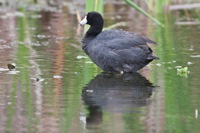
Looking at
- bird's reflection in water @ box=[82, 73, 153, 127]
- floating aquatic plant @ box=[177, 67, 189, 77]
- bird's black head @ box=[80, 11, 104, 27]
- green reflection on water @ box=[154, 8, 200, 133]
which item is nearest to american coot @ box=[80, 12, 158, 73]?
bird's reflection in water @ box=[82, 73, 153, 127]

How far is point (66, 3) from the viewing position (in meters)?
18.2

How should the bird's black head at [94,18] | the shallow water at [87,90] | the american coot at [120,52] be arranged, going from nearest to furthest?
the shallow water at [87,90]
the american coot at [120,52]
the bird's black head at [94,18]

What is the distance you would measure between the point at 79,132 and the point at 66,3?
42.6 ft

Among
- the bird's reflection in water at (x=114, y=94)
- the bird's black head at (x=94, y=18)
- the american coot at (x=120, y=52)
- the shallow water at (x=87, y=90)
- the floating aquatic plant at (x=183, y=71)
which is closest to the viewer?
the shallow water at (x=87, y=90)

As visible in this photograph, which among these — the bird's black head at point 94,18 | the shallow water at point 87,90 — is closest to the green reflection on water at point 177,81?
the shallow water at point 87,90

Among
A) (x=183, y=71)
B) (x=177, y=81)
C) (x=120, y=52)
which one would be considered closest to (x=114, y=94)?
(x=177, y=81)

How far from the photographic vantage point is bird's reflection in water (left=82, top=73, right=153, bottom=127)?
6.27m

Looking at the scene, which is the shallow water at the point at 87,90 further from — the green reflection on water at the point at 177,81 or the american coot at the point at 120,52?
the american coot at the point at 120,52

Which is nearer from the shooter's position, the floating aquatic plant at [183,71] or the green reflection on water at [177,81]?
the green reflection on water at [177,81]

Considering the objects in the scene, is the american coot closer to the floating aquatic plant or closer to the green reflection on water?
the green reflection on water

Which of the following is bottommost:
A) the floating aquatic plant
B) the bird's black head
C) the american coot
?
the floating aquatic plant

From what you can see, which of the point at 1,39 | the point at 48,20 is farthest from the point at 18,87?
the point at 48,20

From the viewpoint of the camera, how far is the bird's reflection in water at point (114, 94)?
6.27 m

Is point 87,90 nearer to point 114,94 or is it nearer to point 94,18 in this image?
point 114,94
